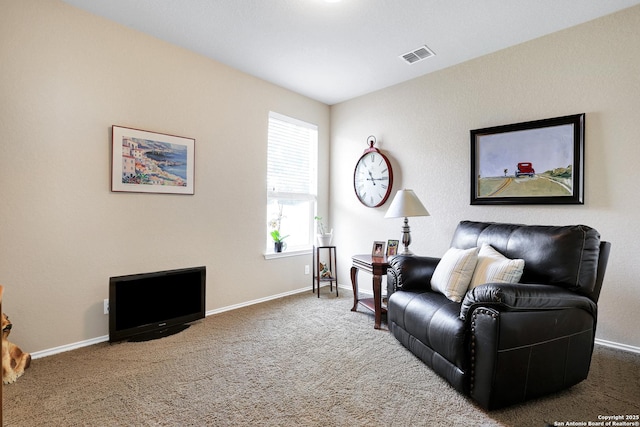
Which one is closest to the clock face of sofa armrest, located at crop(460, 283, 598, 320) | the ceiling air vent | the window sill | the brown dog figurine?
the window sill

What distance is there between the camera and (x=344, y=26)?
2.71 metres

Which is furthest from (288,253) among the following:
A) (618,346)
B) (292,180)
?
(618,346)

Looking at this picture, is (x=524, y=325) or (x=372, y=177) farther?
(x=372, y=177)

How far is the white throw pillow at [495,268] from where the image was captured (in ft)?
6.89

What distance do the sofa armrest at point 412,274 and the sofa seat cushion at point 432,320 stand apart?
0.09m

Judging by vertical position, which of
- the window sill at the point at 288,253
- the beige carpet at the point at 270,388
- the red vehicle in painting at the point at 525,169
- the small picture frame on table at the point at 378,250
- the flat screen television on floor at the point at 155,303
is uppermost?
the red vehicle in painting at the point at 525,169

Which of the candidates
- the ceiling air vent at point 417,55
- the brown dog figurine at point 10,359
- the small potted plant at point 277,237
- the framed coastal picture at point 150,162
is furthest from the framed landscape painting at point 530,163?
the brown dog figurine at point 10,359

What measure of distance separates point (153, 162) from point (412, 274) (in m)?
2.46

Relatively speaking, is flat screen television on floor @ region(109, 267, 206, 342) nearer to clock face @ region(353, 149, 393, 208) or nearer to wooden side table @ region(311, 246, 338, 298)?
wooden side table @ region(311, 246, 338, 298)

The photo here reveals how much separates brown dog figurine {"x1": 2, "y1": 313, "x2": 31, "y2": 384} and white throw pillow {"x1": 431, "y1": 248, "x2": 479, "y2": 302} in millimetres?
2886

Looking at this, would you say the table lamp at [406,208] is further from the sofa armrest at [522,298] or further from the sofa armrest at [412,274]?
the sofa armrest at [522,298]

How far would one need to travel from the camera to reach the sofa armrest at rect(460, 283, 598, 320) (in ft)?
5.67

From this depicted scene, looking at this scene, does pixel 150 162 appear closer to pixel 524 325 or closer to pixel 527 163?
pixel 524 325

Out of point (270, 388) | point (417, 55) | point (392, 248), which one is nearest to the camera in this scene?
point (270, 388)
